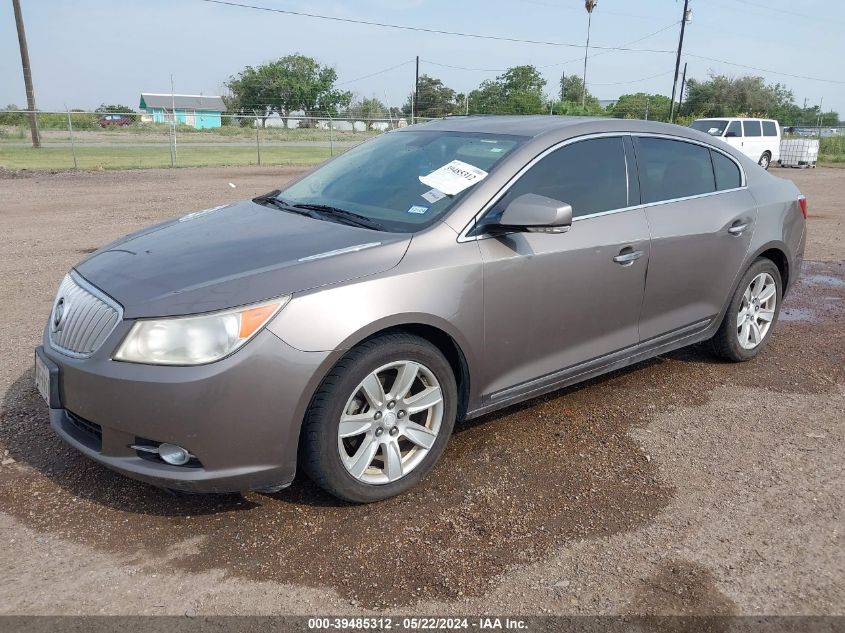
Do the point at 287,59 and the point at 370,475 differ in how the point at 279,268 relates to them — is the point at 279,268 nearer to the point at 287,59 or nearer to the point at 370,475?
the point at 370,475

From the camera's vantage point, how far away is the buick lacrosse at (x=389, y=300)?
103 inches

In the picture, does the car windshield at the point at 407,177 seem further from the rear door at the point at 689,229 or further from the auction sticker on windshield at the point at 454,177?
the rear door at the point at 689,229

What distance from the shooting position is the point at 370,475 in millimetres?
3033

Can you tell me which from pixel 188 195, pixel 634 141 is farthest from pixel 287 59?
pixel 634 141

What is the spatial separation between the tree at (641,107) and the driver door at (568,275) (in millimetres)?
38623

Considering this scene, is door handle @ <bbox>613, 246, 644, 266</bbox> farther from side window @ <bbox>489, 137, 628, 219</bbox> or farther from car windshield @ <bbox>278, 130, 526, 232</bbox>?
car windshield @ <bbox>278, 130, 526, 232</bbox>

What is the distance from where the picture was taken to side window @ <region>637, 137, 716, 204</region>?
4055mm

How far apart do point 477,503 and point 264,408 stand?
110cm

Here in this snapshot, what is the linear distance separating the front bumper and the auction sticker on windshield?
1.21 meters

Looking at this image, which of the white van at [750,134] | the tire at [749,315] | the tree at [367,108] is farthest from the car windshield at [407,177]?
the tree at [367,108]

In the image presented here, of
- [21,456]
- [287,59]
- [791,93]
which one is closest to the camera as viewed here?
[21,456]

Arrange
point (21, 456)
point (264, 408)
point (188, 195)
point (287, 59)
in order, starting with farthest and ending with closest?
point (287, 59)
point (188, 195)
point (21, 456)
point (264, 408)

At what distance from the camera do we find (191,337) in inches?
102

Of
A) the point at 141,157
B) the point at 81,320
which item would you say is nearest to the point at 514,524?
the point at 81,320
